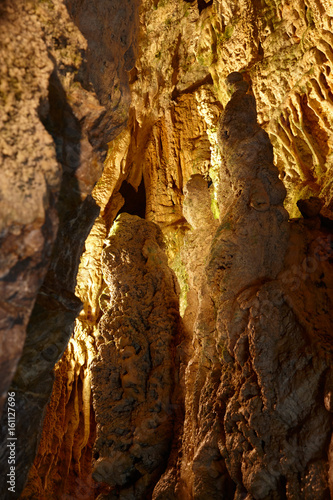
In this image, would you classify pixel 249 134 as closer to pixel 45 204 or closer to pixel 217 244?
pixel 217 244

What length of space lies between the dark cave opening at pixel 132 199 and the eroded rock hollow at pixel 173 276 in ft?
3.55

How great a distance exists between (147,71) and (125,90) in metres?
5.23

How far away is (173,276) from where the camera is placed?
5.20 metres

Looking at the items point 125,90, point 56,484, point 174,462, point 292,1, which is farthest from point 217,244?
point 56,484

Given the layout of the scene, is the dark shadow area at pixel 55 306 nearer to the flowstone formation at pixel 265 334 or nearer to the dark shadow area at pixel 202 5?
the flowstone formation at pixel 265 334

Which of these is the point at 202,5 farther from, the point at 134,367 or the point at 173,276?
the point at 134,367

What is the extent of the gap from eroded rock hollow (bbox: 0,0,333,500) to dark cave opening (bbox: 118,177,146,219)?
108cm

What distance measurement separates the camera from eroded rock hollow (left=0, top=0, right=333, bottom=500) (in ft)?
6.90

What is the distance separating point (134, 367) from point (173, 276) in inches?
48.6

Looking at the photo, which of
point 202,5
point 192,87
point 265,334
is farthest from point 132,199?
point 265,334

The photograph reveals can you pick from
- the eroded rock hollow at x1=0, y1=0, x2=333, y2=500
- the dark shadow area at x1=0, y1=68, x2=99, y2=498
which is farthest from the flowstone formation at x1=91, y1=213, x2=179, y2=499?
the dark shadow area at x1=0, y1=68, x2=99, y2=498

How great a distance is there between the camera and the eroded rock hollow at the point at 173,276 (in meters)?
2.10

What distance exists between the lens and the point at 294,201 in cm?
508

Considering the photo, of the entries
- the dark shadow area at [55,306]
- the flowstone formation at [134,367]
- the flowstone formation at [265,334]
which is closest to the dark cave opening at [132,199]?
the flowstone formation at [134,367]
